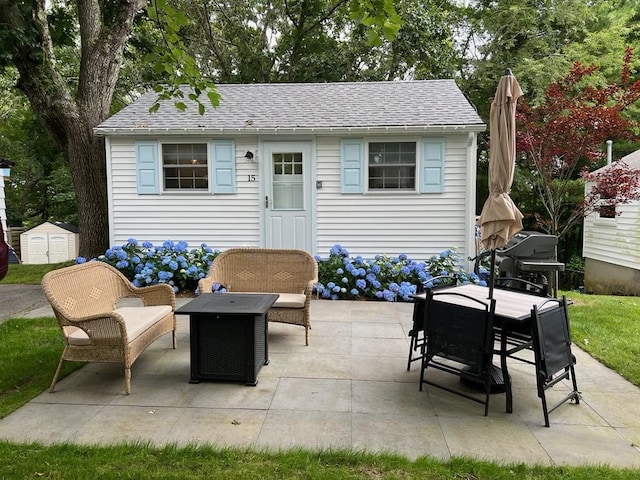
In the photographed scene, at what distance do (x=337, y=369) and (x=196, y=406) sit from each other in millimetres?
1187

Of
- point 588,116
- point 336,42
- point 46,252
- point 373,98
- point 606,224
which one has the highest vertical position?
point 336,42

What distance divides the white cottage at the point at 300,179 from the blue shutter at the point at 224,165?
0.06ft

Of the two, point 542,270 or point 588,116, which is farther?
point 588,116

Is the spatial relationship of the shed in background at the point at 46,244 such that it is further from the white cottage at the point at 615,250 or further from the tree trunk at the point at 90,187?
the white cottage at the point at 615,250

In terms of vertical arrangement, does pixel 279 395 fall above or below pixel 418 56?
below

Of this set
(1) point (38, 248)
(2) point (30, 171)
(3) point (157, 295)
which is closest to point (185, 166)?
(3) point (157, 295)

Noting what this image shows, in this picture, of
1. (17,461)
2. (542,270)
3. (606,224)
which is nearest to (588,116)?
(542,270)

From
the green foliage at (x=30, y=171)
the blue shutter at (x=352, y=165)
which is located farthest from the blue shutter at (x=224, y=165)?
the green foliage at (x=30, y=171)

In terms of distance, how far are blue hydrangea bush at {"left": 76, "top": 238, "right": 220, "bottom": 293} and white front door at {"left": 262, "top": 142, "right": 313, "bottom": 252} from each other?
1.29 m

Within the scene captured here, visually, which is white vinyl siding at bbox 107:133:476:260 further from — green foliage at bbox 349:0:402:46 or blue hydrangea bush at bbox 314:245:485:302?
green foliage at bbox 349:0:402:46

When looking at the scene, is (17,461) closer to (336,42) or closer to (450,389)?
(450,389)

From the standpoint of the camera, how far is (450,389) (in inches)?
122

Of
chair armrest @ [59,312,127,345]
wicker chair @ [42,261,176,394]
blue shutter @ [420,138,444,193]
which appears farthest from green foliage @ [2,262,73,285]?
blue shutter @ [420,138,444,193]

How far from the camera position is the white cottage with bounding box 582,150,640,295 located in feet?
32.2
